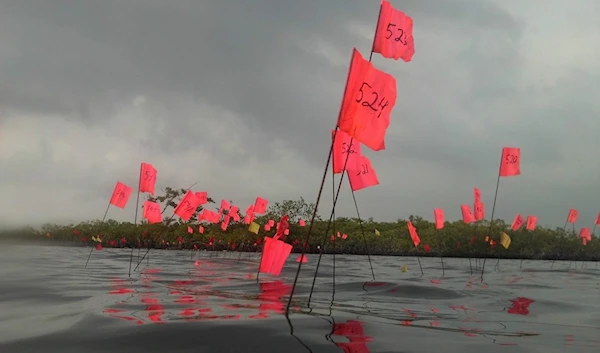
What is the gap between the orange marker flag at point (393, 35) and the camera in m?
5.63

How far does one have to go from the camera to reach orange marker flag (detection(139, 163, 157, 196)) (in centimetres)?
1232

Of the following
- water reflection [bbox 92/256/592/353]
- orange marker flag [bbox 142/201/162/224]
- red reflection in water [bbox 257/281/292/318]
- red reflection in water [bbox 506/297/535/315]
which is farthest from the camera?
orange marker flag [bbox 142/201/162/224]

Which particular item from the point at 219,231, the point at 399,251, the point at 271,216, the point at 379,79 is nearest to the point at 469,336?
A: the point at 379,79

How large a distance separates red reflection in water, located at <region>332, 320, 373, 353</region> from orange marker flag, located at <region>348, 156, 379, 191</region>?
12.0 ft

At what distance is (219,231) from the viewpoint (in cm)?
5038

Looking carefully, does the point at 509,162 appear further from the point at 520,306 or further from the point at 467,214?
the point at 520,306

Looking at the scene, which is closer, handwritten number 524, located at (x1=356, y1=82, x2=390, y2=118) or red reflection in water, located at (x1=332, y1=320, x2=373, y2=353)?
red reflection in water, located at (x1=332, y1=320, x2=373, y2=353)

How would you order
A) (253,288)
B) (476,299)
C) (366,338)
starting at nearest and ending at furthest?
(366,338) → (476,299) → (253,288)

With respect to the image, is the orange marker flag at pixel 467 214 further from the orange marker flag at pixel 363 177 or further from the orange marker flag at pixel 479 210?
the orange marker flag at pixel 363 177

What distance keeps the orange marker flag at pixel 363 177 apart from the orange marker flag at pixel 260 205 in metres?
11.8

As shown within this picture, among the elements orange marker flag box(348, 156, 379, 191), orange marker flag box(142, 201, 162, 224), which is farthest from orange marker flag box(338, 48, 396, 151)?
orange marker flag box(142, 201, 162, 224)

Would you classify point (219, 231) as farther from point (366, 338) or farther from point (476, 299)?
point (366, 338)

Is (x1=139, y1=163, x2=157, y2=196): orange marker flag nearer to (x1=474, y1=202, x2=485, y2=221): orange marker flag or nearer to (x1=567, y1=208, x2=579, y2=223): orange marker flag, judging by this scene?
(x1=474, y1=202, x2=485, y2=221): orange marker flag

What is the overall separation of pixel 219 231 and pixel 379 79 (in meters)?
46.7
